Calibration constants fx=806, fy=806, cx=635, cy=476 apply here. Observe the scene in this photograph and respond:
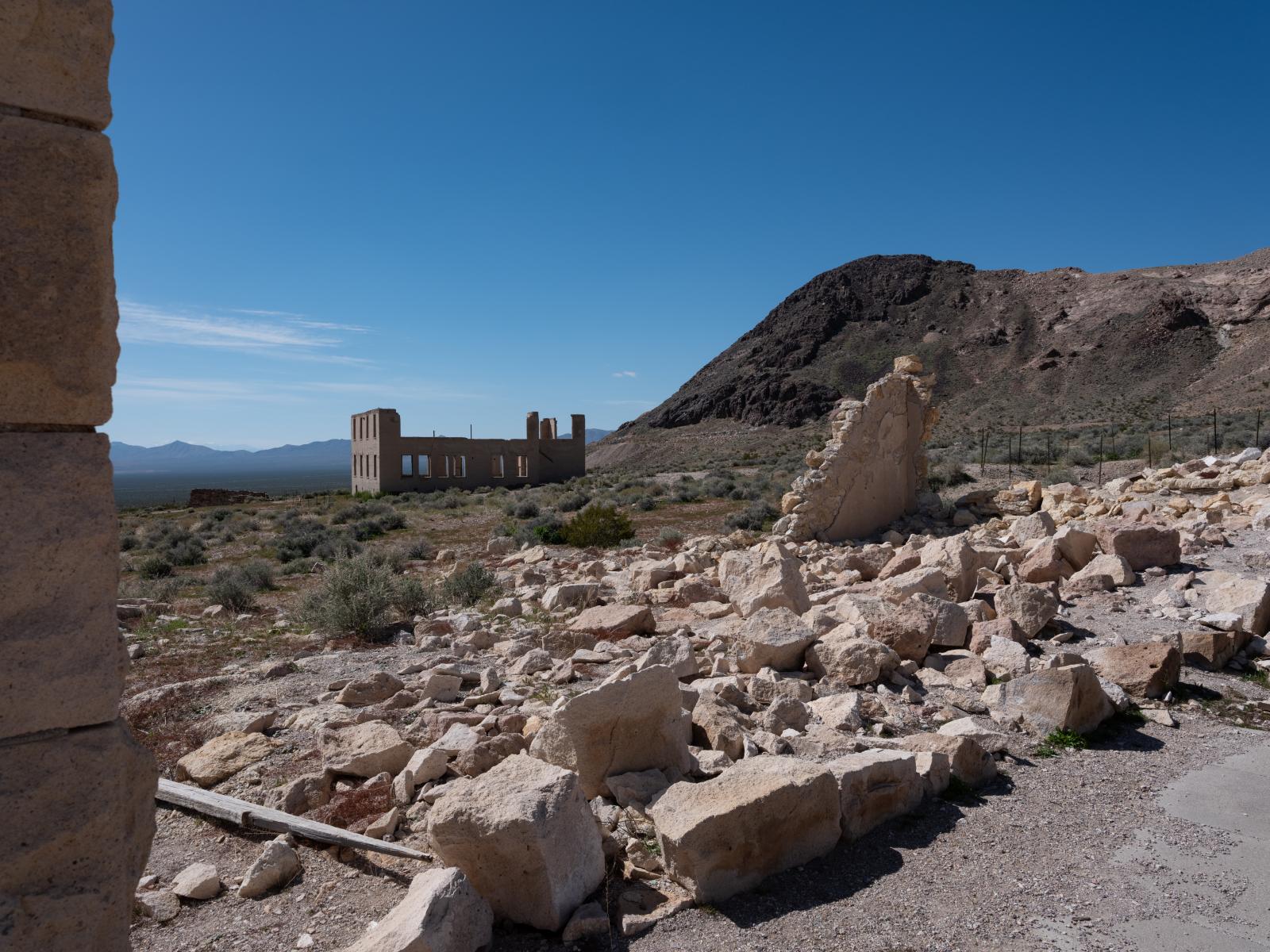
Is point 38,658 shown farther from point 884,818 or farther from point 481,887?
point 884,818

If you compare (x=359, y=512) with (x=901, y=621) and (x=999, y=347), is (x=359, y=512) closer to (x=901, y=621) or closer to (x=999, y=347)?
(x=901, y=621)

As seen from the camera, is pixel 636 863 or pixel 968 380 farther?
pixel 968 380

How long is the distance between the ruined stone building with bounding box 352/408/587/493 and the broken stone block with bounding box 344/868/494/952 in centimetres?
3291

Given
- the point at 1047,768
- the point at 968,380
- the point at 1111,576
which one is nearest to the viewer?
the point at 1047,768

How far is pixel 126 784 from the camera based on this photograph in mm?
2371

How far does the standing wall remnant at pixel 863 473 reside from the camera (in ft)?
43.3

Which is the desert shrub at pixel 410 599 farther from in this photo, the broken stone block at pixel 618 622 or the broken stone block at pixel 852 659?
the broken stone block at pixel 852 659

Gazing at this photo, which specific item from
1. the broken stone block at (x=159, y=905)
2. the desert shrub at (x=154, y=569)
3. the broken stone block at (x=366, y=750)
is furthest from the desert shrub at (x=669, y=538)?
the broken stone block at (x=159, y=905)

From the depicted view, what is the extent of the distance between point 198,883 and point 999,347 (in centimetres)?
7955

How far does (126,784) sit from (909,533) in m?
12.7

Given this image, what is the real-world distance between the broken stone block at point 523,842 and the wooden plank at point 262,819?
1.68ft

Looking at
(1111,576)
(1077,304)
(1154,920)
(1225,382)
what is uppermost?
(1077,304)

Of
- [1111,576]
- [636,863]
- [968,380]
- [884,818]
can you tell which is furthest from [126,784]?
[968,380]

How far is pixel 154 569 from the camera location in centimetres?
1572
